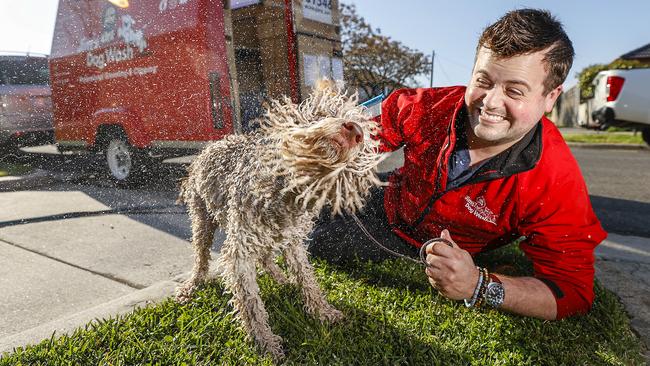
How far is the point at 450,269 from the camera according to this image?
6.77 ft

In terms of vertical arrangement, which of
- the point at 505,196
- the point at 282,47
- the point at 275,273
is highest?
the point at 282,47

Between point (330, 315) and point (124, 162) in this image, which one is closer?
point (330, 315)

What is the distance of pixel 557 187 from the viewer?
8.45 ft

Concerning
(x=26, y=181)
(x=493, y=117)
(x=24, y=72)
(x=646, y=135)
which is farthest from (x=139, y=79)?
(x=646, y=135)

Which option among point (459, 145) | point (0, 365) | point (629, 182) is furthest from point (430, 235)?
point (629, 182)

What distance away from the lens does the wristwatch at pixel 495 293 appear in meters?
2.28

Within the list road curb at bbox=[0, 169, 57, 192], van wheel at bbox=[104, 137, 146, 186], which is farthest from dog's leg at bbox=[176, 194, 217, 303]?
road curb at bbox=[0, 169, 57, 192]

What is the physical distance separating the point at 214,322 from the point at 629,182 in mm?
8816

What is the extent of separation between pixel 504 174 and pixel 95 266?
11.7 ft

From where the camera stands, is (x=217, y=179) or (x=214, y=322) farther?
(x=214, y=322)

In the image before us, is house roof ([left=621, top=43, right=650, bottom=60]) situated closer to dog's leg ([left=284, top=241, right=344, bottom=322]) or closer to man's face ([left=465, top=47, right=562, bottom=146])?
man's face ([left=465, top=47, right=562, bottom=146])

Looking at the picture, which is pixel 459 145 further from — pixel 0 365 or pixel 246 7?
pixel 246 7

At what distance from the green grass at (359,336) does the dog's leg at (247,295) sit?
0.28ft

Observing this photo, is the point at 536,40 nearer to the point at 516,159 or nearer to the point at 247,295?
the point at 516,159
